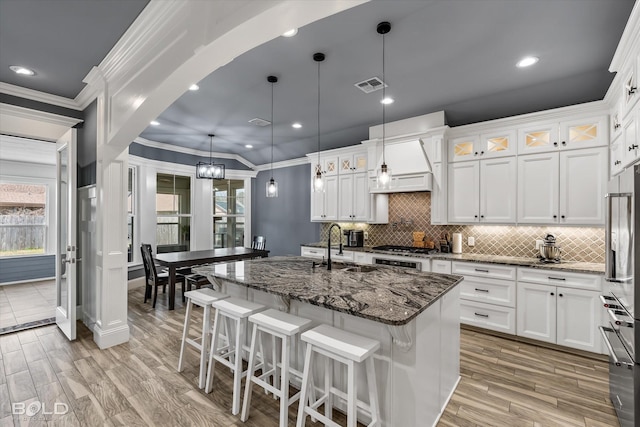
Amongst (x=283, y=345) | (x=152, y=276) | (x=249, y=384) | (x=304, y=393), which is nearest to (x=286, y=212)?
(x=152, y=276)

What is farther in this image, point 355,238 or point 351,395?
point 355,238

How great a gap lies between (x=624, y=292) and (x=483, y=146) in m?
2.51

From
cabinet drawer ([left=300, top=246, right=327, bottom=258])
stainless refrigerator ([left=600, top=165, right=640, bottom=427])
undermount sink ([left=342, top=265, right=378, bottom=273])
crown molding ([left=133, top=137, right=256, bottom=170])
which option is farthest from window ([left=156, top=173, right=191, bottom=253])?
stainless refrigerator ([left=600, top=165, right=640, bottom=427])

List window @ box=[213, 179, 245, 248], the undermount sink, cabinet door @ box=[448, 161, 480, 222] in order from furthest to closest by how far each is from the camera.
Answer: window @ box=[213, 179, 245, 248]
cabinet door @ box=[448, 161, 480, 222]
the undermount sink

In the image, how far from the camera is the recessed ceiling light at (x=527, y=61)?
8.92 ft

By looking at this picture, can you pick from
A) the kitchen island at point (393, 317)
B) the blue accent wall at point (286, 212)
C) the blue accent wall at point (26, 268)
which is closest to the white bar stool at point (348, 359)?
Answer: the kitchen island at point (393, 317)

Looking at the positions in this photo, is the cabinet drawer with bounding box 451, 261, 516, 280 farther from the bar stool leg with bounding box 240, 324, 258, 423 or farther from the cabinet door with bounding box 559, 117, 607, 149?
the bar stool leg with bounding box 240, 324, 258, 423

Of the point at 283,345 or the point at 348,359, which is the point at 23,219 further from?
the point at 348,359

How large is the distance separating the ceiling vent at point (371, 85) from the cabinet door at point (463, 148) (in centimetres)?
147

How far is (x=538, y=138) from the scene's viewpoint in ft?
11.7

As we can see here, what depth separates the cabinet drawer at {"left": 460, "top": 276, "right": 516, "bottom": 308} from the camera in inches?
135

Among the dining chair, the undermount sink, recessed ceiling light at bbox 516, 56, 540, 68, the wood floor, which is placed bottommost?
the wood floor

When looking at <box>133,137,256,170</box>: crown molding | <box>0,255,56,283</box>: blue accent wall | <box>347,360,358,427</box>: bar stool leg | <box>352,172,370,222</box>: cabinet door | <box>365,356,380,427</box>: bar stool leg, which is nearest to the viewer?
<box>347,360,358,427</box>: bar stool leg

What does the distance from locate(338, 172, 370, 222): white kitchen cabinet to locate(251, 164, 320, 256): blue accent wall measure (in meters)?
1.09
